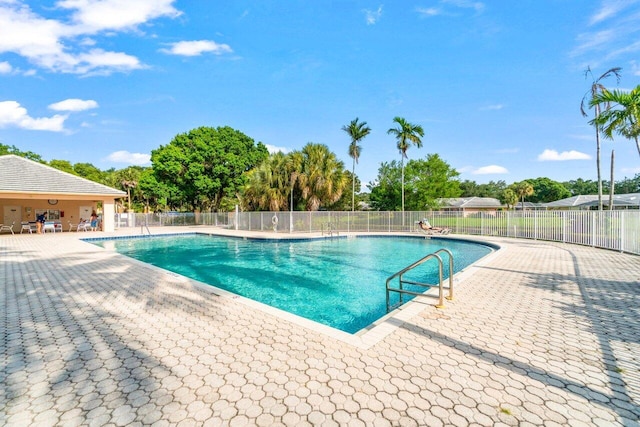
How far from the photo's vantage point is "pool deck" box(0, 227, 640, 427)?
2078 mm

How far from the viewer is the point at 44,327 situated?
3.81 m

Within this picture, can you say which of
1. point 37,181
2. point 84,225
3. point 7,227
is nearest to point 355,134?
point 84,225

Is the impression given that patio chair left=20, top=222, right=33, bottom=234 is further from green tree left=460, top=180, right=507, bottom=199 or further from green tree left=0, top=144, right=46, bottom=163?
green tree left=460, top=180, right=507, bottom=199

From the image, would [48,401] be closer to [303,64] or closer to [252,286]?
[252,286]

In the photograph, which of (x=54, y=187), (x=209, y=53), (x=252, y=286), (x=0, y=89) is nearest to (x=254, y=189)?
(x=209, y=53)

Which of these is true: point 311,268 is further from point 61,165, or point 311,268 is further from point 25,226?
point 61,165

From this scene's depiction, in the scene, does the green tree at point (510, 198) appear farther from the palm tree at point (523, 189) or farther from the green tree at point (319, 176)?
the green tree at point (319, 176)

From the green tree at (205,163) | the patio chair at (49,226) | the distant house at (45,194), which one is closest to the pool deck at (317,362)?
the distant house at (45,194)

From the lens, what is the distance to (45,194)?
55.9 feet

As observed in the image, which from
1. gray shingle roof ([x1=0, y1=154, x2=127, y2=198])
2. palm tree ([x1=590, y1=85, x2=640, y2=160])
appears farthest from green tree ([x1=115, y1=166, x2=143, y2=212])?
palm tree ([x1=590, y1=85, x2=640, y2=160])

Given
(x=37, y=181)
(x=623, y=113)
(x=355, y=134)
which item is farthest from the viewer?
(x=355, y=134)

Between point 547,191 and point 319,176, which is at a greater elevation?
point 547,191

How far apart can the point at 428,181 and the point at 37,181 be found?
28068 millimetres

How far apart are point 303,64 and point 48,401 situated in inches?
731
